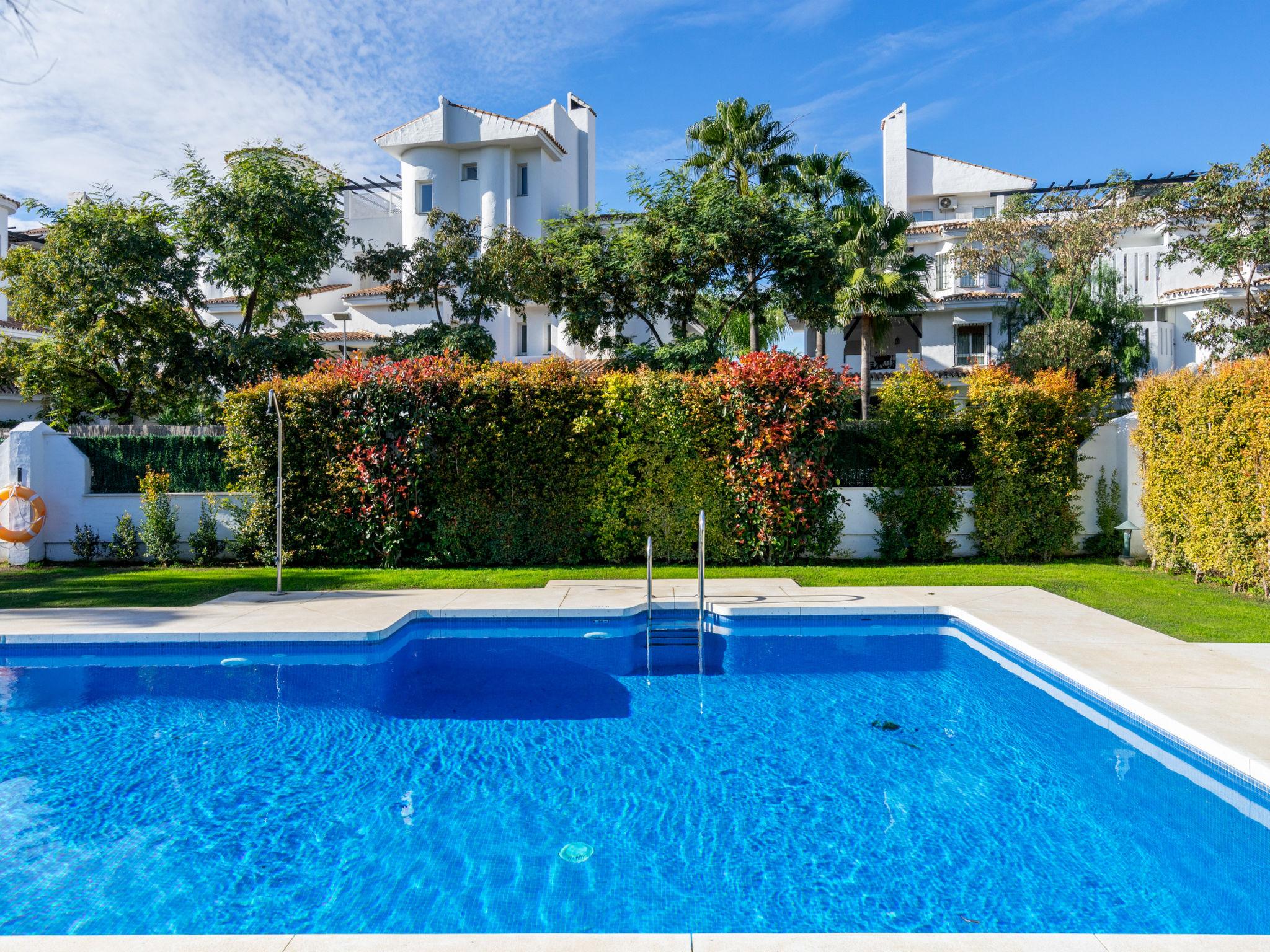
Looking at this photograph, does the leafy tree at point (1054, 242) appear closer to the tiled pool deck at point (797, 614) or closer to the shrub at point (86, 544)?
the tiled pool deck at point (797, 614)

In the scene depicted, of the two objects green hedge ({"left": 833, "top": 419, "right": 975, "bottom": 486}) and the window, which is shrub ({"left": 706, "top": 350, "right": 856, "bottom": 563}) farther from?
the window

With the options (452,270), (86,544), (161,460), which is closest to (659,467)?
(161,460)

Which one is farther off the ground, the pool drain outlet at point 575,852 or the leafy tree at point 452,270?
the leafy tree at point 452,270

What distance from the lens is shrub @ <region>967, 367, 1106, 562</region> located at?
12492 millimetres

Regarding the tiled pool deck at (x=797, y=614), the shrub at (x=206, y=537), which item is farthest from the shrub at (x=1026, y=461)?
the shrub at (x=206, y=537)

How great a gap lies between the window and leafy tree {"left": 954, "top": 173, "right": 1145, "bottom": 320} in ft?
14.1

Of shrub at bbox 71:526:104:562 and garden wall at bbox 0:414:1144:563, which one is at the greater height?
garden wall at bbox 0:414:1144:563

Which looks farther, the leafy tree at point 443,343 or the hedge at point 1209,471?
the leafy tree at point 443,343

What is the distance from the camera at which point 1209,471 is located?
33.3 ft

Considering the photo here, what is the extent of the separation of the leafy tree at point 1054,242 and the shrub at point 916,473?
14643 millimetres

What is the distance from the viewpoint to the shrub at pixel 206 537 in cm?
1270

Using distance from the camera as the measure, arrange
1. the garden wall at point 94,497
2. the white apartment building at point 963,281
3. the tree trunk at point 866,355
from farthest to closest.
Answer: the white apartment building at point 963,281, the tree trunk at point 866,355, the garden wall at point 94,497

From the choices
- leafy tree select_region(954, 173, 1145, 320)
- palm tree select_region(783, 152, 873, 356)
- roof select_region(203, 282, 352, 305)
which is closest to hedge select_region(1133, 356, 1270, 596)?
palm tree select_region(783, 152, 873, 356)

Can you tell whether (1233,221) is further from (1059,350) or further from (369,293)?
(369,293)
